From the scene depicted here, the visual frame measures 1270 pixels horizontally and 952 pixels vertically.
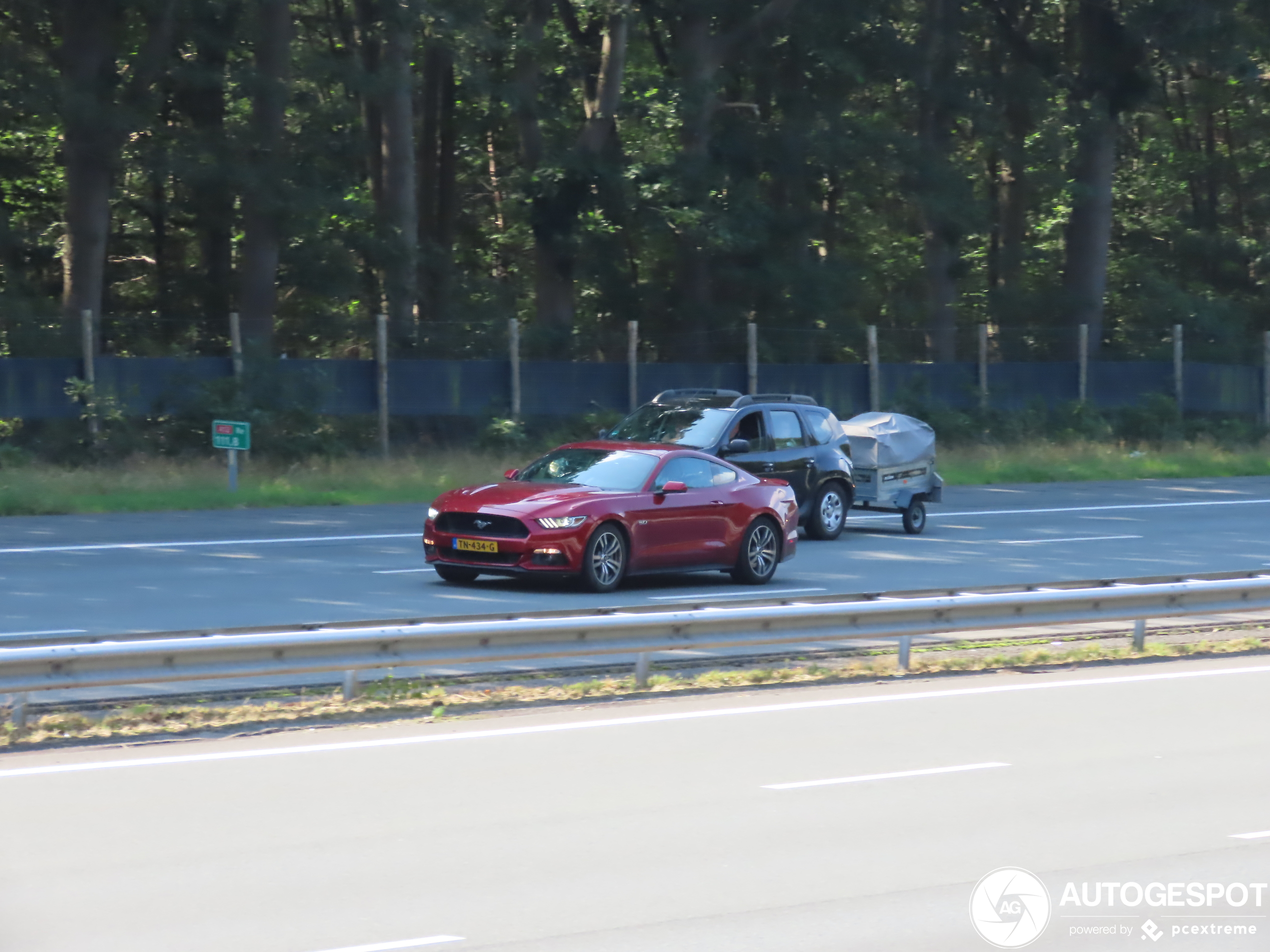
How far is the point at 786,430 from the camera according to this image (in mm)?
22062

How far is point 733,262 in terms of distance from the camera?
4184cm

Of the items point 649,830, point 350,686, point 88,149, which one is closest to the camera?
point 649,830

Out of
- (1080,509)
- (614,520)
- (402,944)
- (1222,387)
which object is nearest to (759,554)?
(614,520)

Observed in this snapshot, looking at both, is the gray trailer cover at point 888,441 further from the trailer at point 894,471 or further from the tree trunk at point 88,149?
the tree trunk at point 88,149

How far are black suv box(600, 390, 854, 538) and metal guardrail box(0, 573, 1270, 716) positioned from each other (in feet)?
25.9

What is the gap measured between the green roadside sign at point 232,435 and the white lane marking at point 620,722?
16.2 metres

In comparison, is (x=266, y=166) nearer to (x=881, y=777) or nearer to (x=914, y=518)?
(x=914, y=518)

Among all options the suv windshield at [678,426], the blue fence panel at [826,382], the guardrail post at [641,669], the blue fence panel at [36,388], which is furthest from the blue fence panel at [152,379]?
the guardrail post at [641,669]

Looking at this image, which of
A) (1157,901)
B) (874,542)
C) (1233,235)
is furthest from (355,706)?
(1233,235)

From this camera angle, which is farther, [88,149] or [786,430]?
[88,149]

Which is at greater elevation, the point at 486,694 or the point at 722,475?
the point at 722,475

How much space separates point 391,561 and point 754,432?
5.33 metres

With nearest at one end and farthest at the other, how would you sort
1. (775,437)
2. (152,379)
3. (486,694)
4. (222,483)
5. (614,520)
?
(486,694), (614,520), (775,437), (222,483), (152,379)

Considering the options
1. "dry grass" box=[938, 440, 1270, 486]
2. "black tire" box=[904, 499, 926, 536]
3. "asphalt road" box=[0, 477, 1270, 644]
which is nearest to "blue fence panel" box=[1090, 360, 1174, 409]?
"dry grass" box=[938, 440, 1270, 486]
